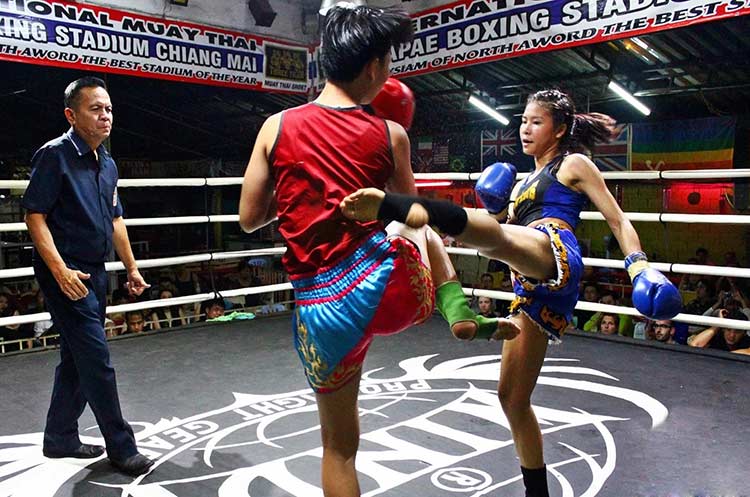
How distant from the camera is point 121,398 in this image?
297 centimetres

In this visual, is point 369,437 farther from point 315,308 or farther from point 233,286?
point 233,286

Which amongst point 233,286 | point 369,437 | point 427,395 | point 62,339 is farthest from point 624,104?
point 62,339

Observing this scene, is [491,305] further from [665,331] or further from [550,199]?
[550,199]

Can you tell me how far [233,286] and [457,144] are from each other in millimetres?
4125

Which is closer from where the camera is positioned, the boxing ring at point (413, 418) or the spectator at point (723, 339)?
the boxing ring at point (413, 418)

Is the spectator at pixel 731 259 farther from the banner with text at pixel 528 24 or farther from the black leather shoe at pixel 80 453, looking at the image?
the black leather shoe at pixel 80 453

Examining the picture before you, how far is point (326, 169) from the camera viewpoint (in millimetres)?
1294

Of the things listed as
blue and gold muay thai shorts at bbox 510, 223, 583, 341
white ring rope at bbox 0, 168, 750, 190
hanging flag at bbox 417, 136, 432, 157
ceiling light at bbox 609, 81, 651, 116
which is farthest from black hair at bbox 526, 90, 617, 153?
hanging flag at bbox 417, 136, 432, 157

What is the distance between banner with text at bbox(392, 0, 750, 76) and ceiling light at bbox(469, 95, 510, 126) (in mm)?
3352

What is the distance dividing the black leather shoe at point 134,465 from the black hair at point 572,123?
1.66 metres

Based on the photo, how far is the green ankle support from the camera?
132 centimetres

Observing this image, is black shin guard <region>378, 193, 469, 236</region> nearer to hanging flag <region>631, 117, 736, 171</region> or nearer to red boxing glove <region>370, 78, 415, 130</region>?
red boxing glove <region>370, 78, 415, 130</region>

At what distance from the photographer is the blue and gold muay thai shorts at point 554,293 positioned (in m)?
1.80

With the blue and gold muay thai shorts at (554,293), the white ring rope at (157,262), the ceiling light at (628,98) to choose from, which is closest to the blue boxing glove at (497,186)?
the blue and gold muay thai shorts at (554,293)
